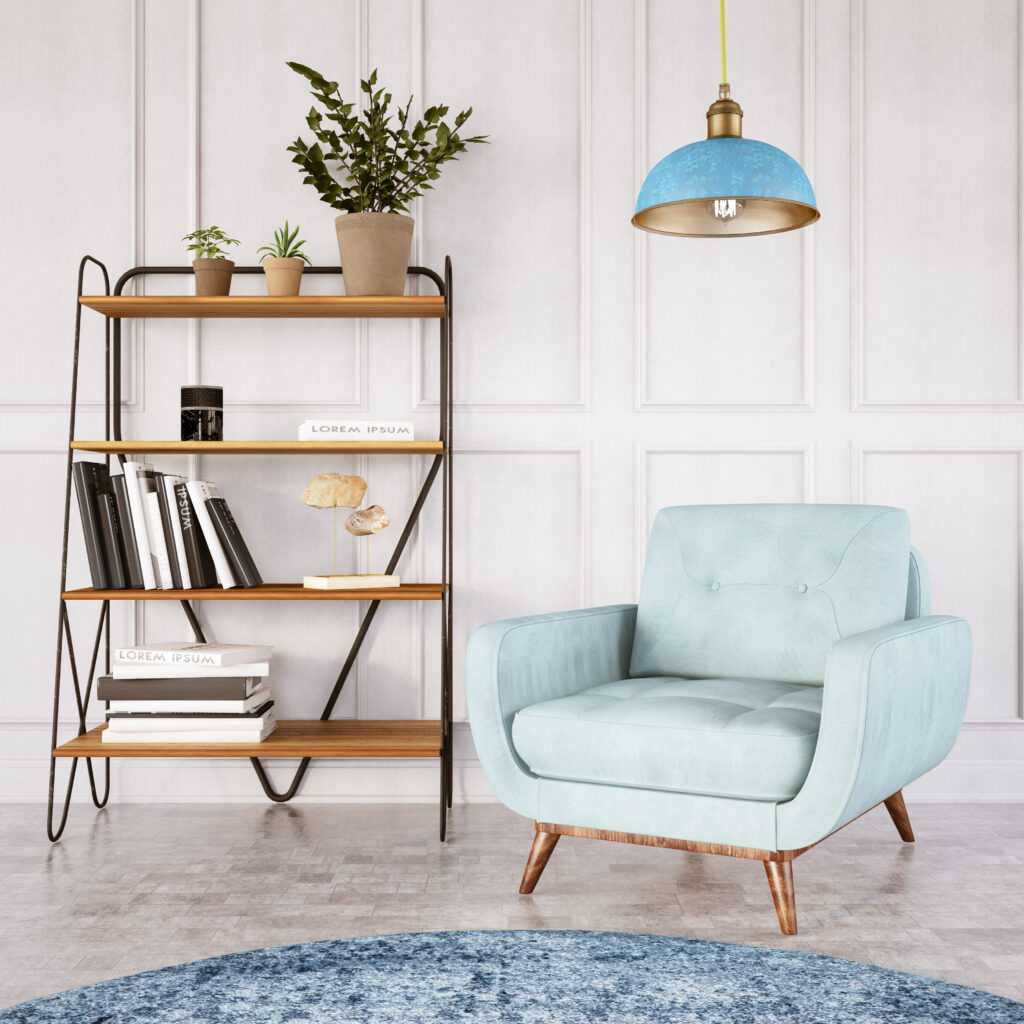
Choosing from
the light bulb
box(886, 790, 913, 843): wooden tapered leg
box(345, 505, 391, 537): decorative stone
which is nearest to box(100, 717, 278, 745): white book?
box(345, 505, 391, 537): decorative stone

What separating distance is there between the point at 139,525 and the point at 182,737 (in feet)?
1.86

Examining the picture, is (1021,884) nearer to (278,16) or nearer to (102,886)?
(102,886)

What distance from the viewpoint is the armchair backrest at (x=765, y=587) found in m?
2.33

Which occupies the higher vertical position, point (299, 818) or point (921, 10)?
point (921, 10)

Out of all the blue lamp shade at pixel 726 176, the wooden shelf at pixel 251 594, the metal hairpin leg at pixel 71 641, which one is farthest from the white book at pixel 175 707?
the blue lamp shade at pixel 726 176

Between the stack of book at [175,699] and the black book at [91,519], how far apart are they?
0.21 metres

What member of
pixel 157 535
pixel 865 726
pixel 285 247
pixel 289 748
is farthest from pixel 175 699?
pixel 865 726

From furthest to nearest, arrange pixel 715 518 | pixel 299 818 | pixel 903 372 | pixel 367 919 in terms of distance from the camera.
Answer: pixel 903 372, pixel 299 818, pixel 715 518, pixel 367 919

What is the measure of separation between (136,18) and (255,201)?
642 millimetres

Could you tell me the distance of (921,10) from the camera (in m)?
3.04

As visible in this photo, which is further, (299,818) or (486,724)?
(299,818)

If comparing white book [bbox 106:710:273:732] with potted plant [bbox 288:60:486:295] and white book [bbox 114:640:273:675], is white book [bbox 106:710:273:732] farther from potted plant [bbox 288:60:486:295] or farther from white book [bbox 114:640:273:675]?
potted plant [bbox 288:60:486:295]

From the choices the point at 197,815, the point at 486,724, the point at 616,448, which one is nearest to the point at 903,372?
the point at 616,448

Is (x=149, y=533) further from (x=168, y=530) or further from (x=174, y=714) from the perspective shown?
(x=174, y=714)
